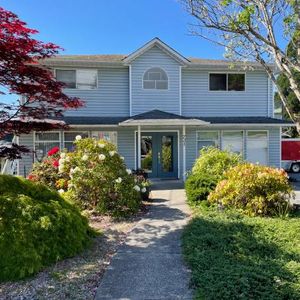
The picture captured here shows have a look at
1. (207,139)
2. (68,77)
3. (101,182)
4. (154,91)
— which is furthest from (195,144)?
(101,182)

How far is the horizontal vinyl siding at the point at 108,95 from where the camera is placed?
57.6 feet

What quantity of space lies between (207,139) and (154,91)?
11.9 feet

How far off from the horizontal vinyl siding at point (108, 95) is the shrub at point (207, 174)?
22.1ft

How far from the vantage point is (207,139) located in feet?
60.2

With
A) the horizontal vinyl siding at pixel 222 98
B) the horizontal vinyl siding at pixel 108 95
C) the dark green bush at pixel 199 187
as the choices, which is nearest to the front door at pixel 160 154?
the horizontal vinyl siding at pixel 222 98

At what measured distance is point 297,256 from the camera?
229 inches

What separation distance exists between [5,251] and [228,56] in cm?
679

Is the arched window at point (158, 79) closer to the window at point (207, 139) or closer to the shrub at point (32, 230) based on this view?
the window at point (207, 139)

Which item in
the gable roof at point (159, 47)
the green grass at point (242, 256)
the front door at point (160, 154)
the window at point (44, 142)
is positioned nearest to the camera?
the green grass at point (242, 256)

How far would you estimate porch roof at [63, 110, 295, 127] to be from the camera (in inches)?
610

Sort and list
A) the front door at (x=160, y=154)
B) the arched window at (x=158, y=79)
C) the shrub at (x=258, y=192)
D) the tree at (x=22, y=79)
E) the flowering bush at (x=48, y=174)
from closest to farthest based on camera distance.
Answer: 1. the tree at (x=22, y=79)
2. the shrub at (x=258, y=192)
3. the flowering bush at (x=48, y=174)
4. the arched window at (x=158, y=79)
5. the front door at (x=160, y=154)

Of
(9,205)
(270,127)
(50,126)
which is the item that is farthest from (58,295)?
(270,127)

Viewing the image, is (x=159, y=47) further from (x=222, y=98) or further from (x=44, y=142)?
(x=44, y=142)

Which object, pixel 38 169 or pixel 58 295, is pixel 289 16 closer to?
pixel 58 295
